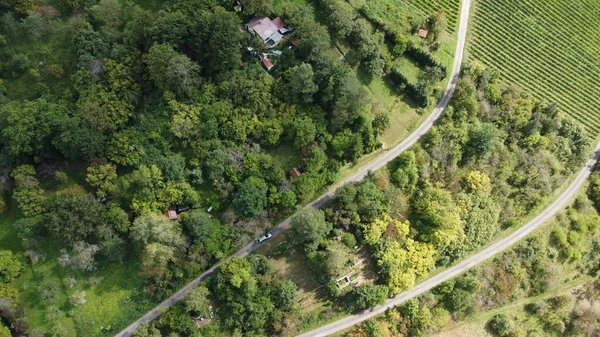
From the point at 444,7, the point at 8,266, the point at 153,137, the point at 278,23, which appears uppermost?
→ the point at 444,7

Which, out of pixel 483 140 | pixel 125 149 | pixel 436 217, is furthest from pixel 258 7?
pixel 436 217

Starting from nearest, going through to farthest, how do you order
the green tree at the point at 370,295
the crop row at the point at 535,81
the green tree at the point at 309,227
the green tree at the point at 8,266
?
the green tree at the point at 309,227 → the green tree at the point at 8,266 → the green tree at the point at 370,295 → the crop row at the point at 535,81

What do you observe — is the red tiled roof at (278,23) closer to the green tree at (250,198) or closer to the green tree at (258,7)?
the green tree at (258,7)

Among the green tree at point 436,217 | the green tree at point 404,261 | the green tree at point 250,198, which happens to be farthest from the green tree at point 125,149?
the green tree at point 436,217

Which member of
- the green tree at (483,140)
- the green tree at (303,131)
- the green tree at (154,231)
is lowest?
the green tree at (154,231)

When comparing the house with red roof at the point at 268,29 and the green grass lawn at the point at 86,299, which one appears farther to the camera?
the house with red roof at the point at 268,29

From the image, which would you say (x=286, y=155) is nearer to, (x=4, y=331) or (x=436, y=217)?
(x=436, y=217)
